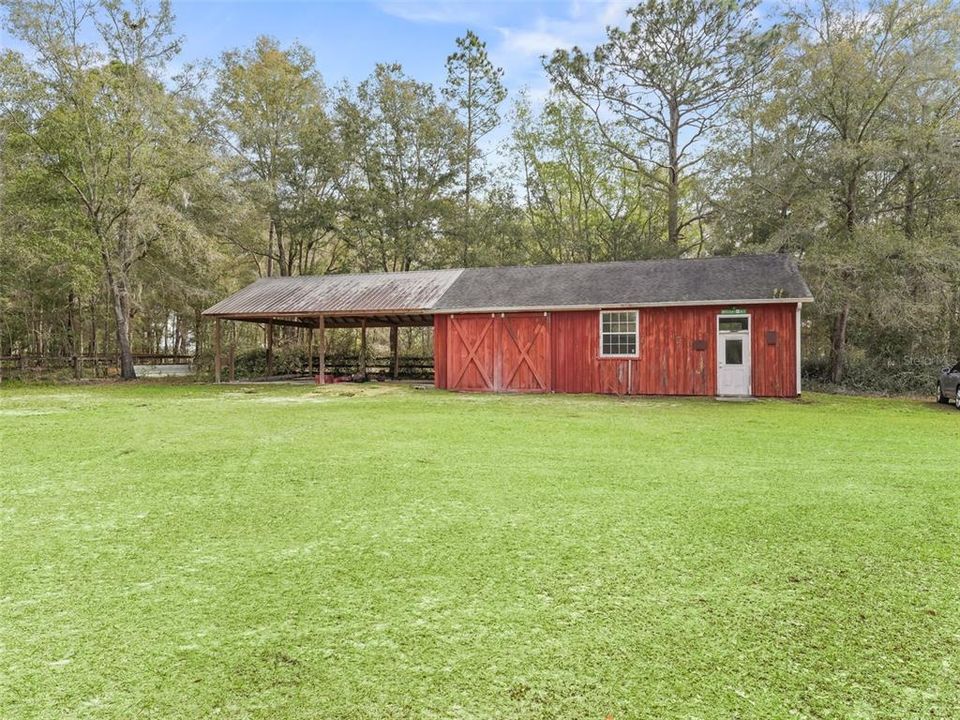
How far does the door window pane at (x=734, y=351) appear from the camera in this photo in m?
13.9

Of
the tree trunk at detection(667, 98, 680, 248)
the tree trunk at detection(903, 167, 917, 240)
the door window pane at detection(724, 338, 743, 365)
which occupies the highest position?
the tree trunk at detection(667, 98, 680, 248)

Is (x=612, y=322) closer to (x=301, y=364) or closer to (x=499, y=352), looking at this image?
(x=499, y=352)

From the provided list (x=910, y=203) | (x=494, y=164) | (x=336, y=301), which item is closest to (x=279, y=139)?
(x=494, y=164)

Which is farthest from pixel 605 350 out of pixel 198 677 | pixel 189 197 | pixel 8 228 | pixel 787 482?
pixel 8 228

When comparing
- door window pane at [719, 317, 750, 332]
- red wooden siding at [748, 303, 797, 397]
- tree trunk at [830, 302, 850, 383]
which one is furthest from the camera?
tree trunk at [830, 302, 850, 383]

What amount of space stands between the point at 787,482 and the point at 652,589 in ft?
9.64

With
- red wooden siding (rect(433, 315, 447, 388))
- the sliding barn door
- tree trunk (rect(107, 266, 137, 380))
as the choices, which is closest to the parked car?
the sliding barn door

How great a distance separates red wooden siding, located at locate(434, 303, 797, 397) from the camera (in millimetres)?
13617

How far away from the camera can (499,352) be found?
1573cm

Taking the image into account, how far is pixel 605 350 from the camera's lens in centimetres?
1487

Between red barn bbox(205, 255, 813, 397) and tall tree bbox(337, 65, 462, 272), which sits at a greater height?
tall tree bbox(337, 65, 462, 272)

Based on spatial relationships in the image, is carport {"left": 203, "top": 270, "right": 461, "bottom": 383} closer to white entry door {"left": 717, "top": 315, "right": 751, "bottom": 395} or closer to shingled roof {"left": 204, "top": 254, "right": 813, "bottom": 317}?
shingled roof {"left": 204, "top": 254, "right": 813, "bottom": 317}

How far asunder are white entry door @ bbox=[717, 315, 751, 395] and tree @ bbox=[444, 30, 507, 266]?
14.1 metres

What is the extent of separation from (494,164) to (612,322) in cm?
1498
